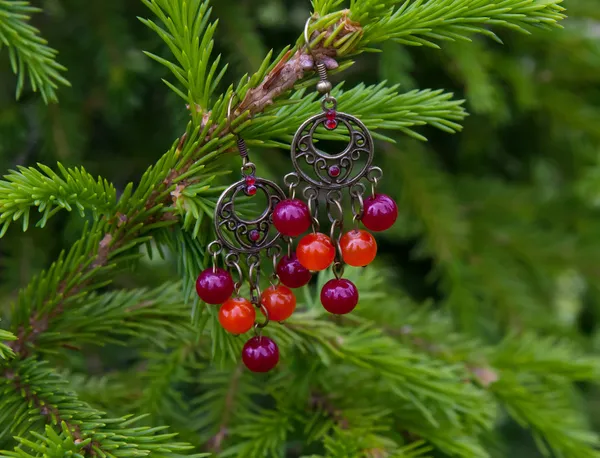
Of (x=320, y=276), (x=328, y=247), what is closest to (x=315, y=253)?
(x=328, y=247)

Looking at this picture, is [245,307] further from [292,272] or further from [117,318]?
[117,318]

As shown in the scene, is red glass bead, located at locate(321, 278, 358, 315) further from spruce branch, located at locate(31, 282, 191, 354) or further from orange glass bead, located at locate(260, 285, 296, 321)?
spruce branch, located at locate(31, 282, 191, 354)

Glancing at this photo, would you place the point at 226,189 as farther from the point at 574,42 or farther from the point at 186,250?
the point at 574,42

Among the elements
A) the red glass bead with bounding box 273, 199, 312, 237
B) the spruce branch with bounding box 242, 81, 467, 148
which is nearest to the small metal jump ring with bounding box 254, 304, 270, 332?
the red glass bead with bounding box 273, 199, 312, 237

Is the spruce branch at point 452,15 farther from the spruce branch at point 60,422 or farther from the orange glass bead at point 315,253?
the spruce branch at point 60,422


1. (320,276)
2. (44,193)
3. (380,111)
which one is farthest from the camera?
(320,276)

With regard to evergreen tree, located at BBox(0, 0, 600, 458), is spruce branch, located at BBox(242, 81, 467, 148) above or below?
above

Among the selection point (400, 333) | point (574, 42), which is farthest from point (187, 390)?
point (574, 42)
